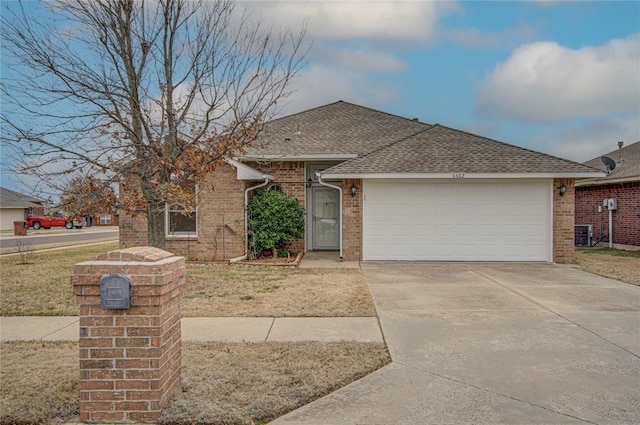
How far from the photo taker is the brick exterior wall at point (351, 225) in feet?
43.0

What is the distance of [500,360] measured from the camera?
4734 millimetres

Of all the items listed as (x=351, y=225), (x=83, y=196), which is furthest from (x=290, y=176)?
(x=83, y=196)

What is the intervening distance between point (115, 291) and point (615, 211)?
19579 millimetres

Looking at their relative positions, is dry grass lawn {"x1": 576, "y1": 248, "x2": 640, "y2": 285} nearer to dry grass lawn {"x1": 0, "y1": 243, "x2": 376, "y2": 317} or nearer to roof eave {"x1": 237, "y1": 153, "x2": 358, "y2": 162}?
dry grass lawn {"x1": 0, "y1": 243, "x2": 376, "y2": 317}

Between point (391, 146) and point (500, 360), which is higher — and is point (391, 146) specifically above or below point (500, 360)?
above

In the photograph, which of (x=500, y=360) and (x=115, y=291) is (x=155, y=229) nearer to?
(x=115, y=291)

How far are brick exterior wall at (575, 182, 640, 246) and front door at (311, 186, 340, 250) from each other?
11049mm

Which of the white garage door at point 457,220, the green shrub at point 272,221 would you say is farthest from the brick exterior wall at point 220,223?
the white garage door at point 457,220

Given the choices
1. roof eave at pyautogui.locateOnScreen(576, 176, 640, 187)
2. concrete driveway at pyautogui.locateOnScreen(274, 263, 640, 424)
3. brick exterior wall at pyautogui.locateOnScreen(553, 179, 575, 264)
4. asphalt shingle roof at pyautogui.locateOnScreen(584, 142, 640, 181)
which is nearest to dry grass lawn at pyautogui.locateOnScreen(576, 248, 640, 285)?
brick exterior wall at pyautogui.locateOnScreen(553, 179, 575, 264)

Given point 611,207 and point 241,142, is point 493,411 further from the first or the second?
point 611,207

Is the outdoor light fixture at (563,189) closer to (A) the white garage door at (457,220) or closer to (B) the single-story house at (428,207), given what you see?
(B) the single-story house at (428,207)

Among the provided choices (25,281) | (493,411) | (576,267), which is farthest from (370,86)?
(493,411)

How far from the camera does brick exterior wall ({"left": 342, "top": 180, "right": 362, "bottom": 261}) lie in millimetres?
13094

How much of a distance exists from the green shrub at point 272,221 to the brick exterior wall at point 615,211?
1260 cm
